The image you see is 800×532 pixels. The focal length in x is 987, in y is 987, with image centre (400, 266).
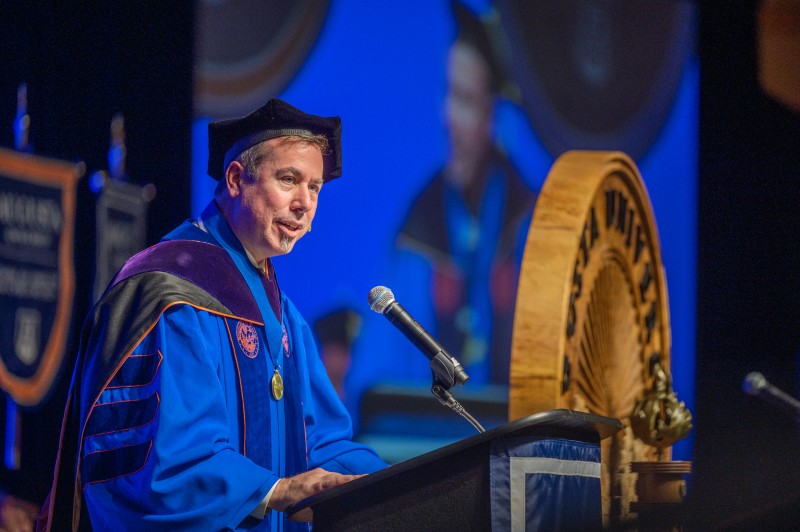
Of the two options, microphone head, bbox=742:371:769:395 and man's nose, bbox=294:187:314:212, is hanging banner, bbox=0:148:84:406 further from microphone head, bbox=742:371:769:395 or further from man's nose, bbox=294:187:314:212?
microphone head, bbox=742:371:769:395

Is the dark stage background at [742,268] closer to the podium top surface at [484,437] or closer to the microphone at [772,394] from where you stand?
the microphone at [772,394]

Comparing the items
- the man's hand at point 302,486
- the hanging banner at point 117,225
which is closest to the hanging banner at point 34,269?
the hanging banner at point 117,225

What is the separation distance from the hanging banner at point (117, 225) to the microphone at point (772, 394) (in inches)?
84.5

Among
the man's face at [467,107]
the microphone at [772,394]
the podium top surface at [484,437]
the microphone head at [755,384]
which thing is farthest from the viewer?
the man's face at [467,107]

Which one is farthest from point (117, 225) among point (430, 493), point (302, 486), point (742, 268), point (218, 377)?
point (742, 268)

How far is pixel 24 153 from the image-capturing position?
3.09 metres

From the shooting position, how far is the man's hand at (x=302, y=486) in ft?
6.27

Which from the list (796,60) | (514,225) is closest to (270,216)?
(514,225)

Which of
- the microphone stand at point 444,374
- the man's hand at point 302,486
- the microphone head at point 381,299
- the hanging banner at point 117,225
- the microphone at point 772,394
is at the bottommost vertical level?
the man's hand at point 302,486

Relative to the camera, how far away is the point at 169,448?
194 cm

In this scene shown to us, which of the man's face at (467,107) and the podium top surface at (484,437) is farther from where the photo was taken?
the man's face at (467,107)

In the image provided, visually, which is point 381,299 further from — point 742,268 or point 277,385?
point 742,268

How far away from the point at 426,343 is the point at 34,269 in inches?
64.2

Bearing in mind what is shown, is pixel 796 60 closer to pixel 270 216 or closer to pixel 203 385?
pixel 270 216
